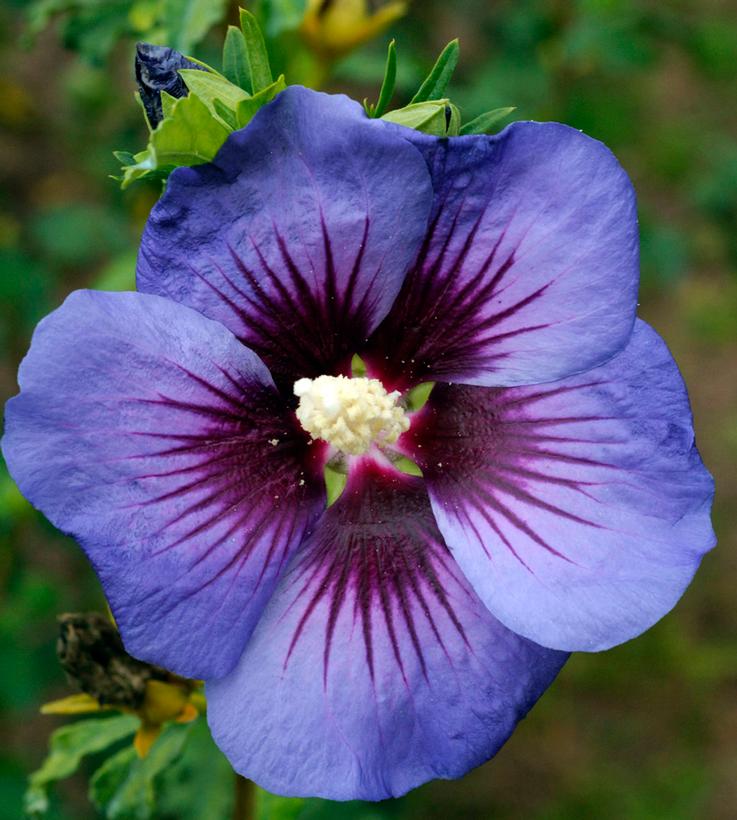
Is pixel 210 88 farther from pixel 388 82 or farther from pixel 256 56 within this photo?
pixel 388 82

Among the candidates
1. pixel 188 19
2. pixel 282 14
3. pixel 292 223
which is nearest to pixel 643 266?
pixel 282 14

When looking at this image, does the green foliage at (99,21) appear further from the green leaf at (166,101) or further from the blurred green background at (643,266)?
the green leaf at (166,101)

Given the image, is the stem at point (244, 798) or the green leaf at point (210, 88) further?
the stem at point (244, 798)

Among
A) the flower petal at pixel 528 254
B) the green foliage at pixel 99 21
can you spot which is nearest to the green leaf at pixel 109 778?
the flower petal at pixel 528 254

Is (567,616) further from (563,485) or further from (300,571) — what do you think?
(300,571)

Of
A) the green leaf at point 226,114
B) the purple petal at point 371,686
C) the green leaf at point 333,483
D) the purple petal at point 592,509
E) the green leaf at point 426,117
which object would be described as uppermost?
the green leaf at point 226,114

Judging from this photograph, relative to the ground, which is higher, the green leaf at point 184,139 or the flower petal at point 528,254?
the green leaf at point 184,139

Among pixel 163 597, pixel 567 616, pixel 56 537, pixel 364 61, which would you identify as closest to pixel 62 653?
pixel 163 597
